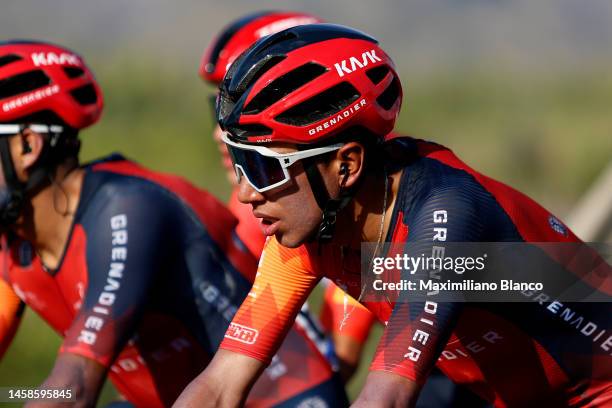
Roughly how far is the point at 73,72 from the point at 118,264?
4.07 ft

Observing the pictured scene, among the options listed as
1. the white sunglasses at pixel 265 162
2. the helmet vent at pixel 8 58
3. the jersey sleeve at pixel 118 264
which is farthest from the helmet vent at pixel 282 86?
the helmet vent at pixel 8 58

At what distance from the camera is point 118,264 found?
4785 mm

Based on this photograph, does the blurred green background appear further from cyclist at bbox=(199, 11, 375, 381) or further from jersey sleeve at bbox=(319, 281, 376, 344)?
cyclist at bbox=(199, 11, 375, 381)

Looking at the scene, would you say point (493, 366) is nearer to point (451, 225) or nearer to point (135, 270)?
point (451, 225)

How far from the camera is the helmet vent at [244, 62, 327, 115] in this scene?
12.5 feet

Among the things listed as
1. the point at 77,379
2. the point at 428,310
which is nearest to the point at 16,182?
the point at 77,379

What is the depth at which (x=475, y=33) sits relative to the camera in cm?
4069

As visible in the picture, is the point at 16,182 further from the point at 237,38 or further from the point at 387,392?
the point at 387,392

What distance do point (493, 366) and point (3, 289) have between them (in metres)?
2.67

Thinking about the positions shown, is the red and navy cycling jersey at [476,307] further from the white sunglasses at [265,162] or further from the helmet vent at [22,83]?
the helmet vent at [22,83]

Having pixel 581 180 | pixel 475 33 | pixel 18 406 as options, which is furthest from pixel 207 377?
pixel 475 33

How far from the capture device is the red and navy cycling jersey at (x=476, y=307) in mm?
3744

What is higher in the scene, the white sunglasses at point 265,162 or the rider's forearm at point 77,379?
the white sunglasses at point 265,162

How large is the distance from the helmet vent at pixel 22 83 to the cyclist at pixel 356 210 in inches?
66.7
